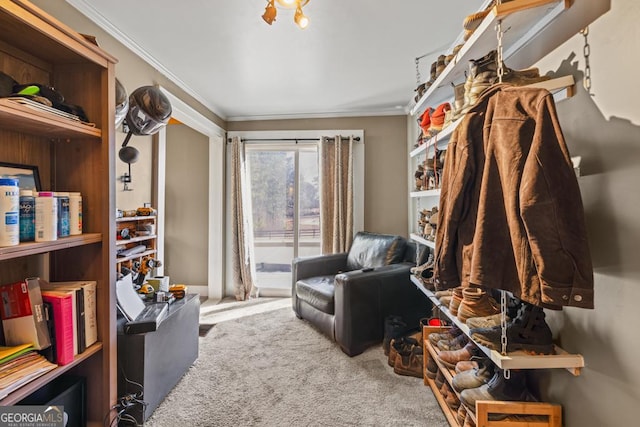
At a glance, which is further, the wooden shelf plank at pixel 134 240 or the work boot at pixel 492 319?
the wooden shelf plank at pixel 134 240

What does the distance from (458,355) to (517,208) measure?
3.26ft

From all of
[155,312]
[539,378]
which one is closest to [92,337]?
[155,312]

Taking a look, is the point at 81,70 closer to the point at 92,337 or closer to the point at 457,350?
the point at 92,337

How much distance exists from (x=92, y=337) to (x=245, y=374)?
105 cm

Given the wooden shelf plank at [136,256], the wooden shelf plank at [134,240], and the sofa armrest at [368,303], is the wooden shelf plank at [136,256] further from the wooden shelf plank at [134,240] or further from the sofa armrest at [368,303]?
the sofa armrest at [368,303]

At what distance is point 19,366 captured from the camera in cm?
105

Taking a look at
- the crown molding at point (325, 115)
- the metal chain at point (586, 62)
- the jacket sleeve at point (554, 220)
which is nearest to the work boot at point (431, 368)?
the jacket sleeve at point (554, 220)

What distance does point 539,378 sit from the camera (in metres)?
1.27

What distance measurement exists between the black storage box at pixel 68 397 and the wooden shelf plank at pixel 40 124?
44.3 inches

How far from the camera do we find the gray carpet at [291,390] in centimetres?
163

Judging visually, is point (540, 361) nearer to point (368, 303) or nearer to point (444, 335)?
point (444, 335)

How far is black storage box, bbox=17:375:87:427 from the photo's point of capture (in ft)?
4.09

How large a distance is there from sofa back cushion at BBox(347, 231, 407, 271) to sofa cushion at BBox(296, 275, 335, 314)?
1.13ft

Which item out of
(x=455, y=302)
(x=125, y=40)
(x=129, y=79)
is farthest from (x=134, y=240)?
(x=455, y=302)
